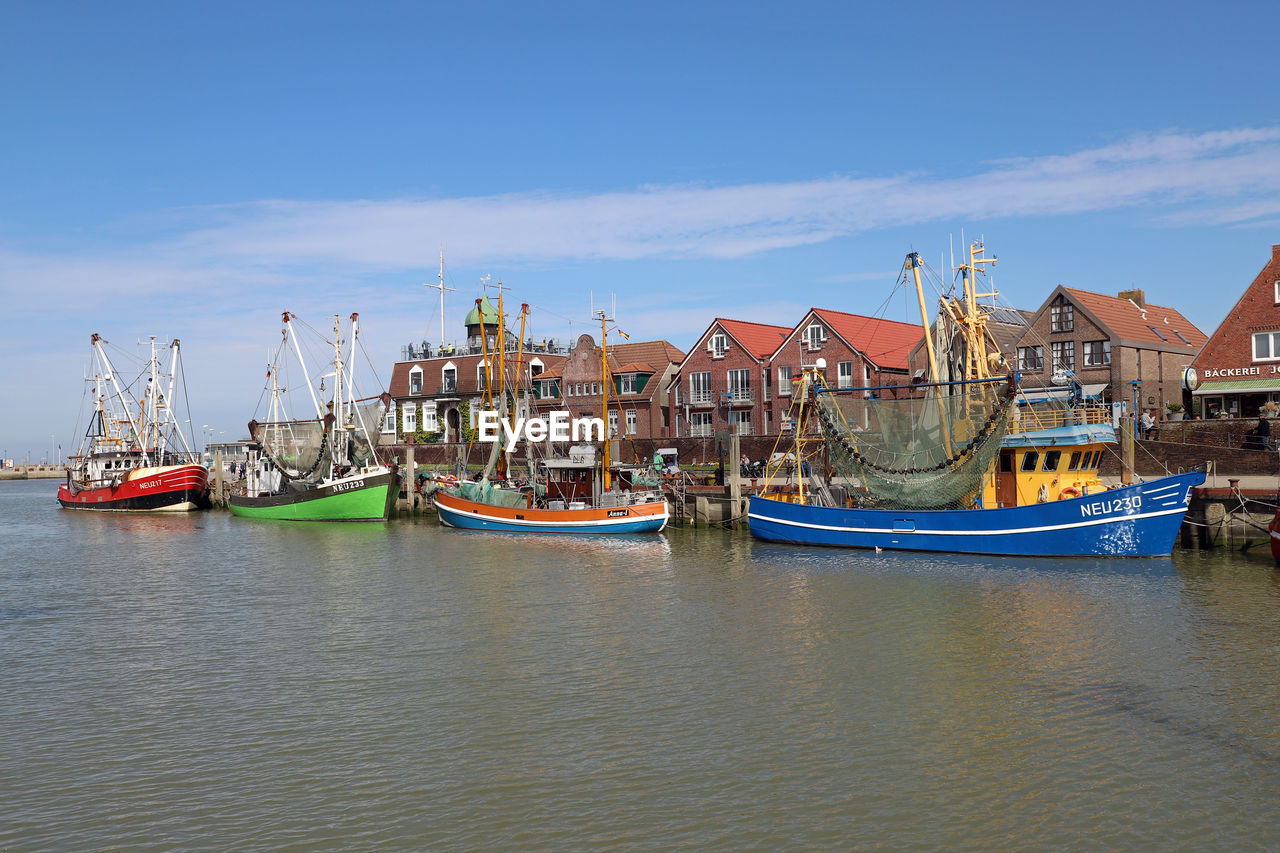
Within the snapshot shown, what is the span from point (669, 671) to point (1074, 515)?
68.2 ft

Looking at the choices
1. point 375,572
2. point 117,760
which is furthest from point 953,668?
point 375,572

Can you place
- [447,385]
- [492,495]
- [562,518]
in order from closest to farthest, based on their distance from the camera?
[562,518] < [492,495] < [447,385]

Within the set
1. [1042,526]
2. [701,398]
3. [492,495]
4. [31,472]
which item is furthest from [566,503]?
[31,472]

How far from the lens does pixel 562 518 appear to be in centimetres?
5234

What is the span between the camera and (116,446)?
90.5m

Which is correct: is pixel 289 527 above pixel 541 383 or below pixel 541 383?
below

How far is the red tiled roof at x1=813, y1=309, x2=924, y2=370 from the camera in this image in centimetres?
7106

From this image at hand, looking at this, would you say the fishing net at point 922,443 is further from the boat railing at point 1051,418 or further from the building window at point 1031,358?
the building window at point 1031,358

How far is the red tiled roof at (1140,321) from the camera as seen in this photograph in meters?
64.3

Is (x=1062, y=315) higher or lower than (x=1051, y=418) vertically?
higher

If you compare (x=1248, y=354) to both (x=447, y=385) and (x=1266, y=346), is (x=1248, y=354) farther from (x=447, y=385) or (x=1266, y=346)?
(x=447, y=385)

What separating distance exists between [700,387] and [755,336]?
5878mm

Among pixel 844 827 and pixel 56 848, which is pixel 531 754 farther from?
pixel 56 848

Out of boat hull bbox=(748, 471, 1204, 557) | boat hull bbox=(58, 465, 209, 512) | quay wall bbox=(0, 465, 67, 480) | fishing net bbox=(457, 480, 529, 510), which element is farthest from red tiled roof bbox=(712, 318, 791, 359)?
quay wall bbox=(0, 465, 67, 480)
